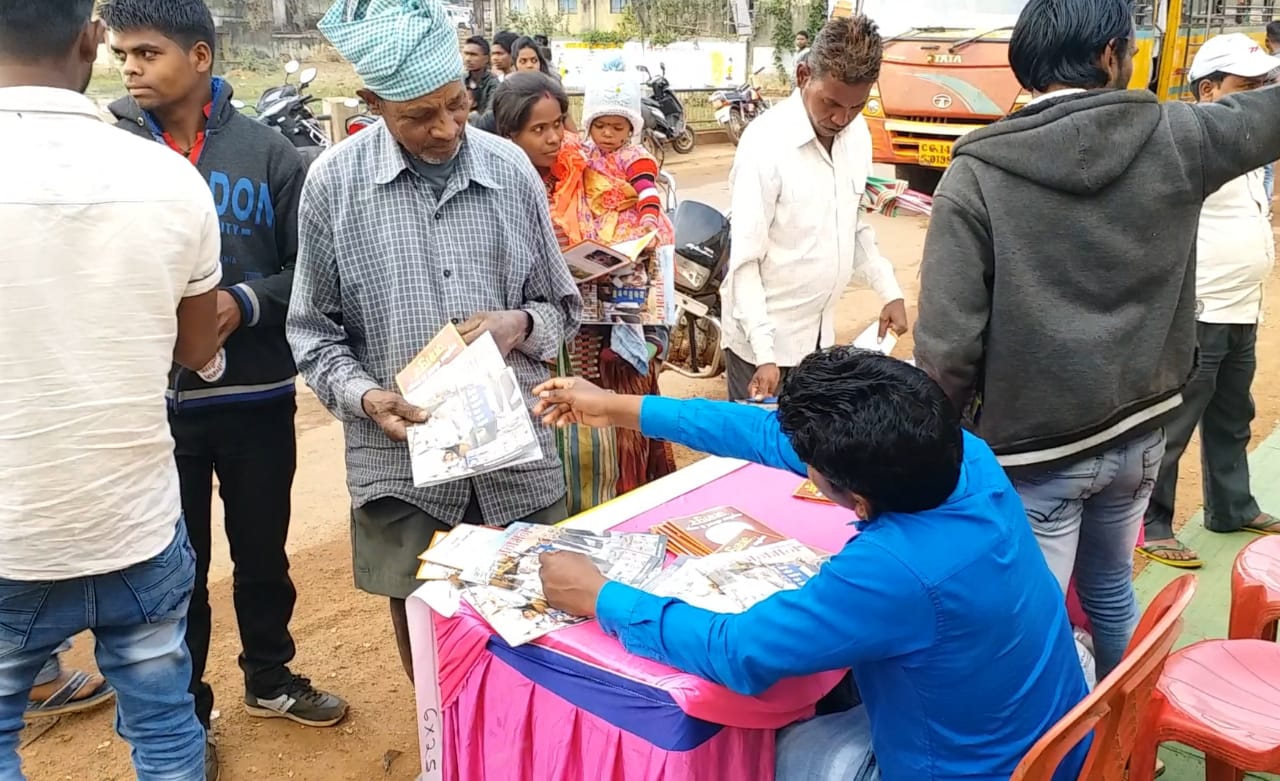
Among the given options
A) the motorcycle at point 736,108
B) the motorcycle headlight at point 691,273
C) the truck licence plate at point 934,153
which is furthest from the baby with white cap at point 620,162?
the motorcycle at point 736,108

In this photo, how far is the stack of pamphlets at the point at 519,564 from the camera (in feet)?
5.85

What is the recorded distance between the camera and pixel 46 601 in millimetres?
1725

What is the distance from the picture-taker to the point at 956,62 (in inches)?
368

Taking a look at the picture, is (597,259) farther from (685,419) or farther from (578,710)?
(578,710)

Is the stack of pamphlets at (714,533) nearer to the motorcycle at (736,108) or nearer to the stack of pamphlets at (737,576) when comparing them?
the stack of pamphlets at (737,576)

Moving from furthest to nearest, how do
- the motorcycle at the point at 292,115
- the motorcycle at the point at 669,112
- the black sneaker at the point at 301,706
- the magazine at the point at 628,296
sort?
the motorcycle at the point at 669,112, the motorcycle at the point at 292,115, the magazine at the point at 628,296, the black sneaker at the point at 301,706

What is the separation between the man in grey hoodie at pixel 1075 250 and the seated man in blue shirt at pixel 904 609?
1.43 ft

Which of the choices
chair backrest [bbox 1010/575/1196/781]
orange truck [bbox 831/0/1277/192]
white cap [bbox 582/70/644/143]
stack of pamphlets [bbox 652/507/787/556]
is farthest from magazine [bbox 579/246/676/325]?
orange truck [bbox 831/0/1277/192]

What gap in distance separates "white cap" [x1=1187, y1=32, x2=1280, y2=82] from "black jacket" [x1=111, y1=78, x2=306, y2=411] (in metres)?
3.21

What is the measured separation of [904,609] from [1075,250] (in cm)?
90

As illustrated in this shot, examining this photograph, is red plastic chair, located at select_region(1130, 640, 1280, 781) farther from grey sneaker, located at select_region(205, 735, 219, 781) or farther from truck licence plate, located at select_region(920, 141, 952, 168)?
truck licence plate, located at select_region(920, 141, 952, 168)

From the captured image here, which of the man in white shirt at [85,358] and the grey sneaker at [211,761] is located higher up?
the man in white shirt at [85,358]

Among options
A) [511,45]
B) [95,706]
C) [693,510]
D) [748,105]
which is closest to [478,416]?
[693,510]

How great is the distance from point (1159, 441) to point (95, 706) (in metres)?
3.00
